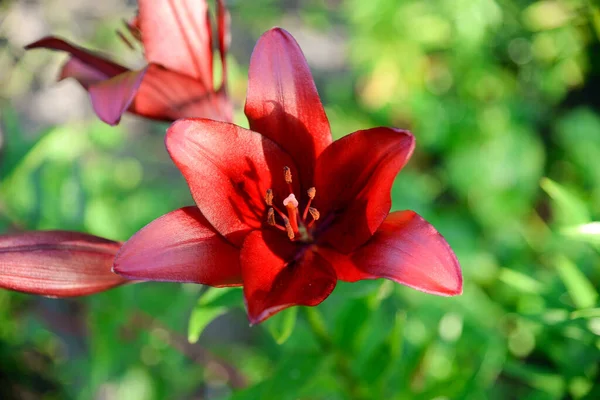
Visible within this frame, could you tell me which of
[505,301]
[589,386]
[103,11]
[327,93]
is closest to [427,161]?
[327,93]

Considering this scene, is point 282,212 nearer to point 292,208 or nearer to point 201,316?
point 292,208

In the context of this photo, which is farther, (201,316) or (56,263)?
(201,316)

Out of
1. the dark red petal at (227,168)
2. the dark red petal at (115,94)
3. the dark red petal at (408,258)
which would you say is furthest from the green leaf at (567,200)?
the dark red petal at (115,94)

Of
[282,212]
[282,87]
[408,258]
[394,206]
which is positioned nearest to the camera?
[408,258]

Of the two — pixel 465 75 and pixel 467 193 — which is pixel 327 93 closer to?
pixel 465 75

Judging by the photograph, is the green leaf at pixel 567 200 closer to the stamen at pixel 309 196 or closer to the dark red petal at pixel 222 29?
the stamen at pixel 309 196

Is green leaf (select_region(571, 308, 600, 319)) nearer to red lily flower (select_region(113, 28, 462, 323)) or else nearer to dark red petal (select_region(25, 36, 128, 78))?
red lily flower (select_region(113, 28, 462, 323))

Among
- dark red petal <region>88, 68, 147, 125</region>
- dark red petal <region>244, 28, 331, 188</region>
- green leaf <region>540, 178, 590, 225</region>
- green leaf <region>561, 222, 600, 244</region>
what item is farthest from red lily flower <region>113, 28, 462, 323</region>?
green leaf <region>540, 178, 590, 225</region>

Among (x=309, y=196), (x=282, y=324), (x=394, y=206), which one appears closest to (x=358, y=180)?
(x=309, y=196)
